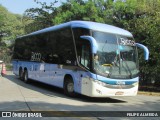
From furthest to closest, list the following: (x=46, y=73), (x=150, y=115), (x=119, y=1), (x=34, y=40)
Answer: (x=119, y=1), (x=34, y=40), (x=46, y=73), (x=150, y=115)

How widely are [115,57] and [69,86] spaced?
2.84m

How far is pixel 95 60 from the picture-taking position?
14562 millimetres

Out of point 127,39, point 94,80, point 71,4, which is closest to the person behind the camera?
point 94,80

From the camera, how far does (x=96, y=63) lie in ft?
47.8

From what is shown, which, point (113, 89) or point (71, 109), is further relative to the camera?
point (113, 89)

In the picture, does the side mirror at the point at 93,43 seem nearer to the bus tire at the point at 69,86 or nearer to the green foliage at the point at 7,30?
the bus tire at the point at 69,86

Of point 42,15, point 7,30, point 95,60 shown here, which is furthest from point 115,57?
point 7,30

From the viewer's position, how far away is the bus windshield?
1468cm

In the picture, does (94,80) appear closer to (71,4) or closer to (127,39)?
(127,39)

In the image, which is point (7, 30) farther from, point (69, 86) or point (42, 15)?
point (69, 86)

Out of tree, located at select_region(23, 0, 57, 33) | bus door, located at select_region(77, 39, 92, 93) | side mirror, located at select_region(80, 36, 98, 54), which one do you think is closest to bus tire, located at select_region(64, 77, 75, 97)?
bus door, located at select_region(77, 39, 92, 93)

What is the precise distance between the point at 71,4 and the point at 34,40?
12867mm

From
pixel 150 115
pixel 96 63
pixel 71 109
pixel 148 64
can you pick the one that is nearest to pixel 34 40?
pixel 148 64

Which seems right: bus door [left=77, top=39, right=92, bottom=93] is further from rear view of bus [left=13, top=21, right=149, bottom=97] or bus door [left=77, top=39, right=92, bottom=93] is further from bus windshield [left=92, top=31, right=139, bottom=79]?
bus windshield [left=92, top=31, right=139, bottom=79]
